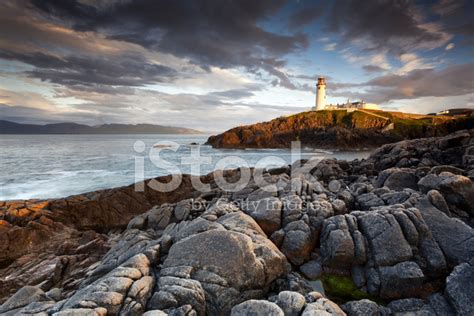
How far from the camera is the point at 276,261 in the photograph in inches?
356

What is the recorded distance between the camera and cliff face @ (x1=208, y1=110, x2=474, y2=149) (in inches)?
3226

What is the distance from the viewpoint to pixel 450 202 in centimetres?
1232

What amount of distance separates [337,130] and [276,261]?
85473mm

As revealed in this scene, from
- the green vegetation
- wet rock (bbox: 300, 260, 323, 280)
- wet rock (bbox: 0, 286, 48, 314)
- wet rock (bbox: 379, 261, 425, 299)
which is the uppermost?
wet rock (bbox: 379, 261, 425, 299)

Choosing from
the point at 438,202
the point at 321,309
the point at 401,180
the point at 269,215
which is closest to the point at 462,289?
the point at 321,309

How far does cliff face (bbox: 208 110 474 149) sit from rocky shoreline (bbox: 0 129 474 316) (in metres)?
72.6

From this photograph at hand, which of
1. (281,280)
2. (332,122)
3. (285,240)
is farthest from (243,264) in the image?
(332,122)

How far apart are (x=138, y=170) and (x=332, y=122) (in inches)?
3330

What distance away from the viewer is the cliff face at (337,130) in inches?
3226

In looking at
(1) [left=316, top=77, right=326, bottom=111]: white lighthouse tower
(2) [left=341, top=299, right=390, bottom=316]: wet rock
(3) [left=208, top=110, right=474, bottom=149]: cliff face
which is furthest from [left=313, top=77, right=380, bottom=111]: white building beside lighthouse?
(2) [left=341, top=299, right=390, bottom=316]: wet rock

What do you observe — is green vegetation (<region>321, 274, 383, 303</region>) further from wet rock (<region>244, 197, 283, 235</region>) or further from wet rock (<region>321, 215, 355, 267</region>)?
wet rock (<region>244, 197, 283, 235</region>)

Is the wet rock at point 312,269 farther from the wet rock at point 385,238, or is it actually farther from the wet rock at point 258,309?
the wet rock at point 258,309

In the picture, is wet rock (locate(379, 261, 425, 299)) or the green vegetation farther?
the green vegetation

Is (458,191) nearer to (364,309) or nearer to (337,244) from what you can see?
(337,244)
